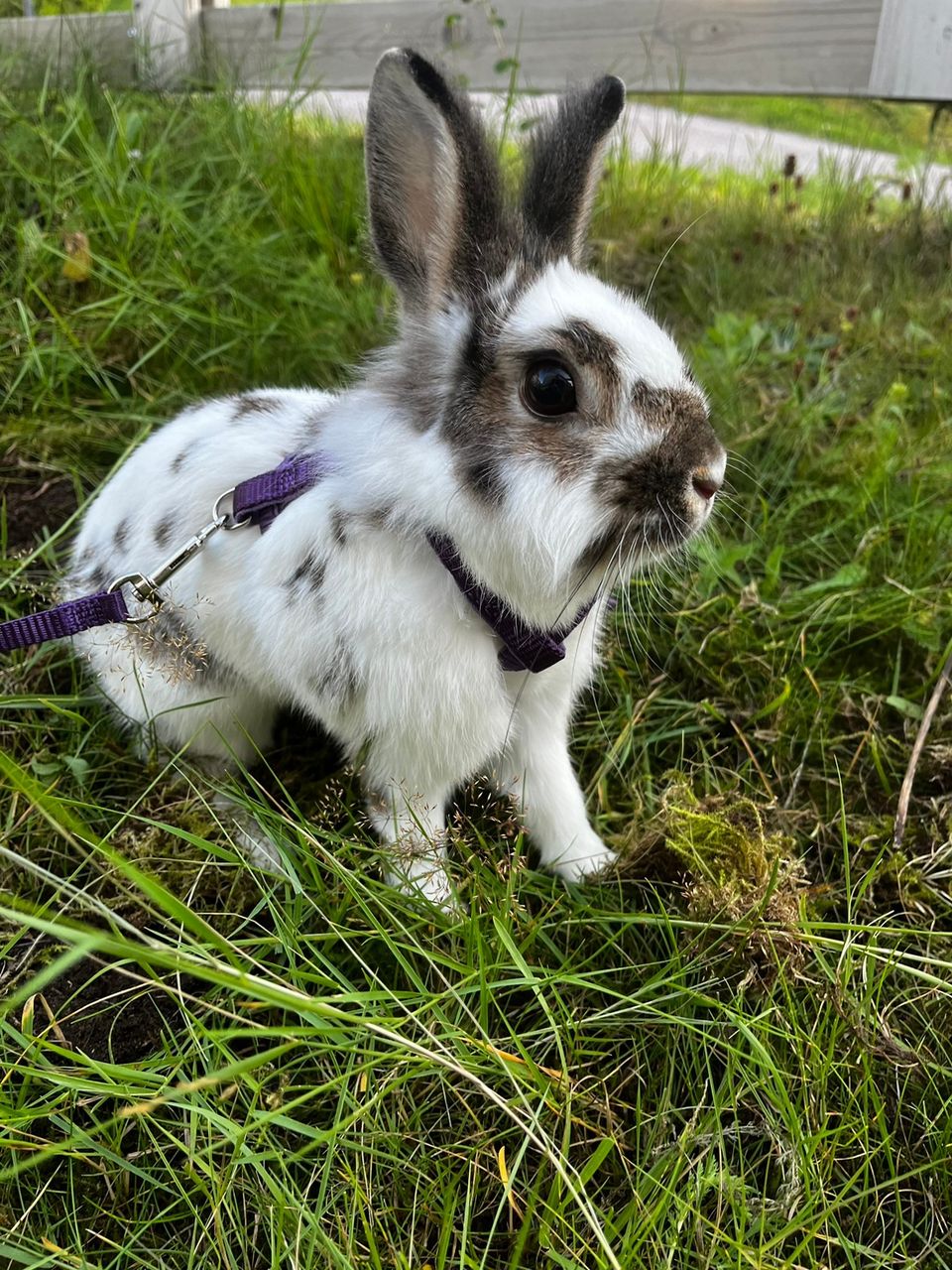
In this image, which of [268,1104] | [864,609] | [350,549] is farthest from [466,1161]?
[864,609]

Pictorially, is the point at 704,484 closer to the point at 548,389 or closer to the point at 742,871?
the point at 548,389

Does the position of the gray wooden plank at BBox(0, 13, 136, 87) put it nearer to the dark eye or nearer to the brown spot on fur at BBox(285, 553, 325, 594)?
the brown spot on fur at BBox(285, 553, 325, 594)

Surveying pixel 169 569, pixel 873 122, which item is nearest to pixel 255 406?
pixel 169 569

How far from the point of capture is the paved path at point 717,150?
446cm

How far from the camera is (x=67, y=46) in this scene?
431cm

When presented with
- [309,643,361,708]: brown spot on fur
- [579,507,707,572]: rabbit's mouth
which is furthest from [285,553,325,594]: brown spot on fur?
[579,507,707,572]: rabbit's mouth

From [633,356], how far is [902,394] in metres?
1.83

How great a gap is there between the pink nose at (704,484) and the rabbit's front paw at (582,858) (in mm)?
869

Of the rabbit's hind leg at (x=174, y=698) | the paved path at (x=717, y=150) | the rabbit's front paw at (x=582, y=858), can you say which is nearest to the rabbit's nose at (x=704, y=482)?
the rabbit's front paw at (x=582, y=858)

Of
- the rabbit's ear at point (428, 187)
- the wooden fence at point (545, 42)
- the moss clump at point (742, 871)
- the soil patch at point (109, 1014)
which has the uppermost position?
the wooden fence at point (545, 42)

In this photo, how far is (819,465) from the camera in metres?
2.94

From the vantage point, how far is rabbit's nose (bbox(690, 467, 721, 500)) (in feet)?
5.48

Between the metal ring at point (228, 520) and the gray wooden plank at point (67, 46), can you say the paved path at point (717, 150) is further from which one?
the metal ring at point (228, 520)

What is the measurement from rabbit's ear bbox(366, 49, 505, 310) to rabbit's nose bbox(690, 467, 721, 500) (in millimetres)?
515
